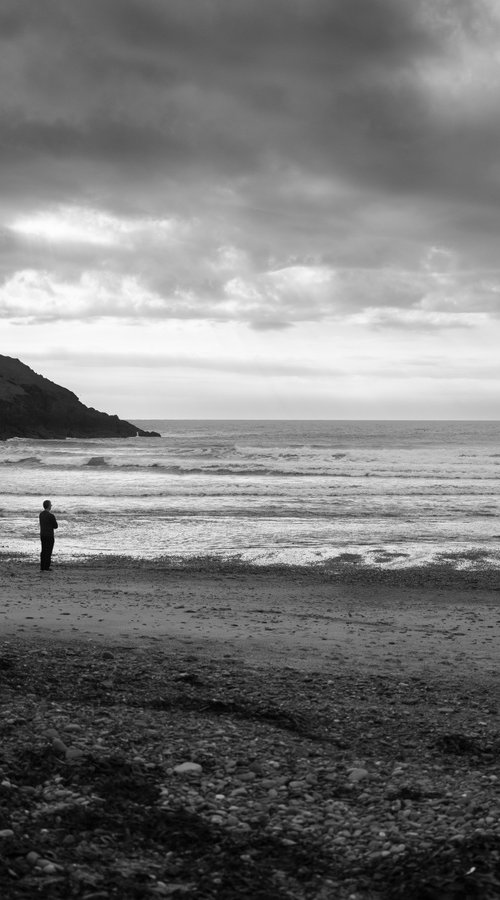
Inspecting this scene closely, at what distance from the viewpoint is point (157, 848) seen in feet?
16.6

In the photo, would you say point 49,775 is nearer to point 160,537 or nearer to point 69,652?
point 69,652

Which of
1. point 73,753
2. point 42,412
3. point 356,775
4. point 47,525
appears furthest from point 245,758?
point 42,412

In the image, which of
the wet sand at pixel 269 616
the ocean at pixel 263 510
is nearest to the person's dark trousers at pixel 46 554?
the wet sand at pixel 269 616

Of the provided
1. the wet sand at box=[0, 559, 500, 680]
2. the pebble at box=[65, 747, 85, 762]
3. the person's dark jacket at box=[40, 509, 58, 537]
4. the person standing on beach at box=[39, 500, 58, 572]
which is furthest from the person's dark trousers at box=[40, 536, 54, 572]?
the pebble at box=[65, 747, 85, 762]

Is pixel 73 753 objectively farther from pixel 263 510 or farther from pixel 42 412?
pixel 42 412

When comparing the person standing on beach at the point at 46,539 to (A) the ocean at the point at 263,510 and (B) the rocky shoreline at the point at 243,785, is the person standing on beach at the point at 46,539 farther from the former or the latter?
(B) the rocky shoreline at the point at 243,785

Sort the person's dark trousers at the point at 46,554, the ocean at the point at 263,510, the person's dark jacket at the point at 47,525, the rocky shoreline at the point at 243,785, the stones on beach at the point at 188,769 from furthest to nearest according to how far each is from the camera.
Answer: the ocean at the point at 263,510
the person's dark jacket at the point at 47,525
the person's dark trousers at the point at 46,554
the stones on beach at the point at 188,769
the rocky shoreline at the point at 243,785

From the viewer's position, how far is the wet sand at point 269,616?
1050cm

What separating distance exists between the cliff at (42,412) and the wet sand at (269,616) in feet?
296

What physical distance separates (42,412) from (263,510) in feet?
280

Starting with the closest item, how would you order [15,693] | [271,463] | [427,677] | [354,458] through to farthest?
1. [15,693]
2. [427,677]
3. [271,463]
4. [354,458]

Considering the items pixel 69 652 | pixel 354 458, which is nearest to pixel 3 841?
pixel 69 652

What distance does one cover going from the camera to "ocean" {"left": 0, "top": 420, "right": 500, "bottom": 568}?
70.8 ft

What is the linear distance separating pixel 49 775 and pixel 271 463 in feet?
191
